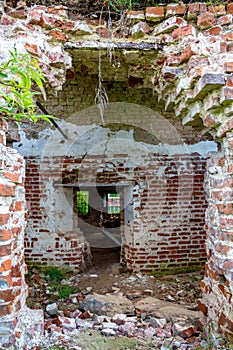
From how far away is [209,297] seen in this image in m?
2.89

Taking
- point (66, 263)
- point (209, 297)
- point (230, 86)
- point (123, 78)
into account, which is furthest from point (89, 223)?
point (230, 86)

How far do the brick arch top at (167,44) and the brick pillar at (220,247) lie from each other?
11.7 inches

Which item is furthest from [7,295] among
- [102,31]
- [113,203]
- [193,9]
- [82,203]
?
[113,203]

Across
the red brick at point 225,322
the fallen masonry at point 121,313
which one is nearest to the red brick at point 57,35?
the fallen masonry at point 121,313

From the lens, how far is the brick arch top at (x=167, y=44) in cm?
255

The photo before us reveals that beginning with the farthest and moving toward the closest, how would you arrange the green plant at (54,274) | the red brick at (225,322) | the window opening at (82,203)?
the window opening at (82,203) < the green plant at (54,274) < the red brick at (225,322)

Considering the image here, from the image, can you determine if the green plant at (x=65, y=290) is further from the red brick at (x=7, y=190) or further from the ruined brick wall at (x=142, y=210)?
the red brick at (x=7, y=190)

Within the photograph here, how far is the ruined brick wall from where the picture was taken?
500 cm

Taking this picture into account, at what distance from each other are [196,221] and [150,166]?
115cm

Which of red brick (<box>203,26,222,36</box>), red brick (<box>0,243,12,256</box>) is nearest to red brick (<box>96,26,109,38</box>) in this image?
red brick (<box>203,26,222,36</box>)

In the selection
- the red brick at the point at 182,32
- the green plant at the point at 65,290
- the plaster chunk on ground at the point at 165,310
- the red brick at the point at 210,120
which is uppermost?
the red brick at the point at 182,32

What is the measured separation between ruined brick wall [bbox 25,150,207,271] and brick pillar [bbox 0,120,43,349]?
7.79 ft

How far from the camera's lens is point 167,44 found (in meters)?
3.00

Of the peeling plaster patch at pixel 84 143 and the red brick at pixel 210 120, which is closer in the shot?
the red brick at pixel 210 120
